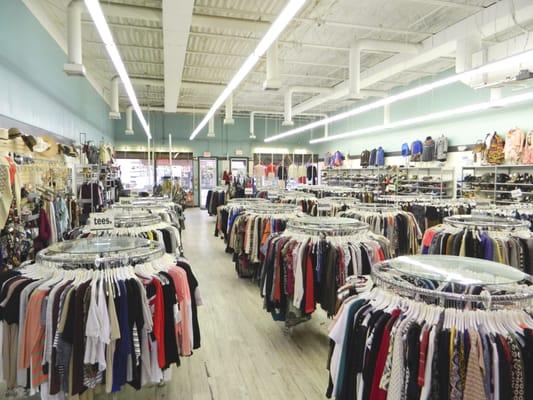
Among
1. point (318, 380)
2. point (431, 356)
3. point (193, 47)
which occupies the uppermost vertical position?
point (193, 47)

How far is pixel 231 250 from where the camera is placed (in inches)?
260

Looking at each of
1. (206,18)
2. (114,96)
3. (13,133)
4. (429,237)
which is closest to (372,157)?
(114,96)

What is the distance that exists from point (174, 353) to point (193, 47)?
844 cm

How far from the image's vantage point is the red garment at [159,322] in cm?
252

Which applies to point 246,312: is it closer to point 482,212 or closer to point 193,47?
point 482,212

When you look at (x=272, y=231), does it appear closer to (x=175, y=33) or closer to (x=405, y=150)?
(x=175, y=33)

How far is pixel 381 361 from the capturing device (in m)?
1.90

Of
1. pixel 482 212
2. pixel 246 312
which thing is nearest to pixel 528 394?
pixel 246 312

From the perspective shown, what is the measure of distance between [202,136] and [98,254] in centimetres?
1676

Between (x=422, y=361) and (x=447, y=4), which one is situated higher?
(x=447, y=4)

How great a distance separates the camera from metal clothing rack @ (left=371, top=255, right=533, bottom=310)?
1.88 m

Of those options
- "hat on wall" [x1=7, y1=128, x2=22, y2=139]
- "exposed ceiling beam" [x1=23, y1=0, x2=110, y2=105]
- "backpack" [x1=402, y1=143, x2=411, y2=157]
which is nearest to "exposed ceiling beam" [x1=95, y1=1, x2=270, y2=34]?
"exposed ceiling beam" [x1=23, y1=0, x2=110, y2=105]

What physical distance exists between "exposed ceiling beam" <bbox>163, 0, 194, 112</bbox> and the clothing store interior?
0.04 meters

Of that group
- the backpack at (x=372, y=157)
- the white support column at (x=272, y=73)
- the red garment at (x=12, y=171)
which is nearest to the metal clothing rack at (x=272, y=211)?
the white support column at (x=272, y=73)
